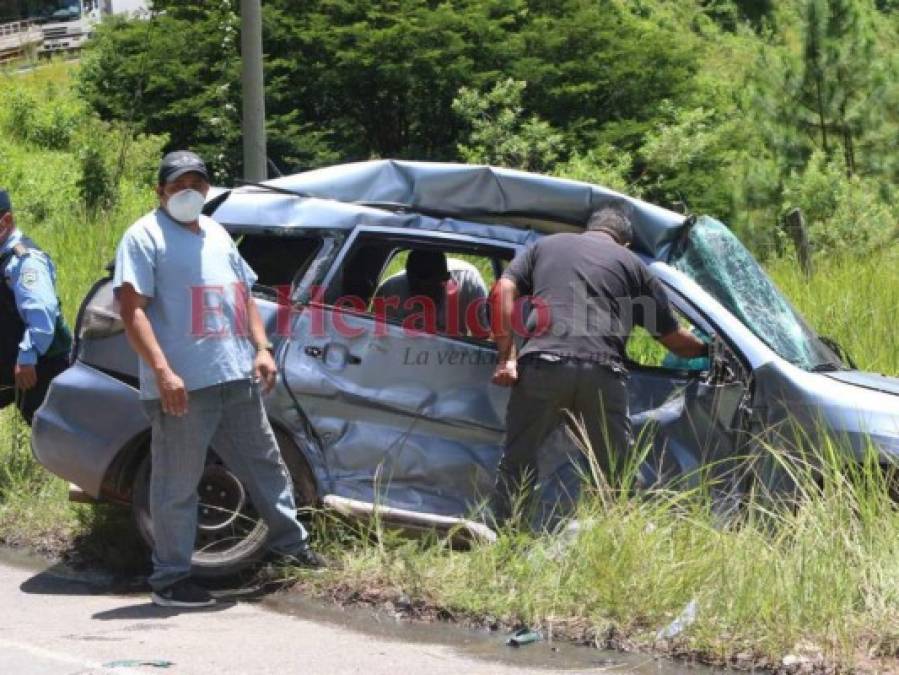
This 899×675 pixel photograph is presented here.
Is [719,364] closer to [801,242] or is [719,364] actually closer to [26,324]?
[26,324]

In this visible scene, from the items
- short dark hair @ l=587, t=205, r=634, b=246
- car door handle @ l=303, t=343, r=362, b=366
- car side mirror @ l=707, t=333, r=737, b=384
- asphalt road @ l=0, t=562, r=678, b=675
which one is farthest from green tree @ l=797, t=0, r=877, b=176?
asphalt road @ l=0, t=562, r=678, b=675

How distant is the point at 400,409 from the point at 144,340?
1296 mm

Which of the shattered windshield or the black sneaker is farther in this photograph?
the shattered windshield

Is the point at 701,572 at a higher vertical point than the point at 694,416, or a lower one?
lower

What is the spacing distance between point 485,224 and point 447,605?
193cm

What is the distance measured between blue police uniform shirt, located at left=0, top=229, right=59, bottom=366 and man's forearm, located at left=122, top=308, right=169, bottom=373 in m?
1.86

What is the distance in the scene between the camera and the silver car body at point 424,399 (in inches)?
259

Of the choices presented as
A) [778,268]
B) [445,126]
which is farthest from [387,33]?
[778,268]

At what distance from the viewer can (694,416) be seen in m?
6.64

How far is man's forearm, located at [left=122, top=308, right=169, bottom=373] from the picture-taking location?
19.7 feet

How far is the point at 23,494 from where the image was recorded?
798 cm

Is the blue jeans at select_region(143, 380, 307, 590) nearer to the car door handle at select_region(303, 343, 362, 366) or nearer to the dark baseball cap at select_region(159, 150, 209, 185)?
the car door handle at select_region(303, 343, 362, 366)

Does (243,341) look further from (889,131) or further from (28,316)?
(889,131)

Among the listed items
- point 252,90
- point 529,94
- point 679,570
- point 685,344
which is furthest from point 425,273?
point 529,94
